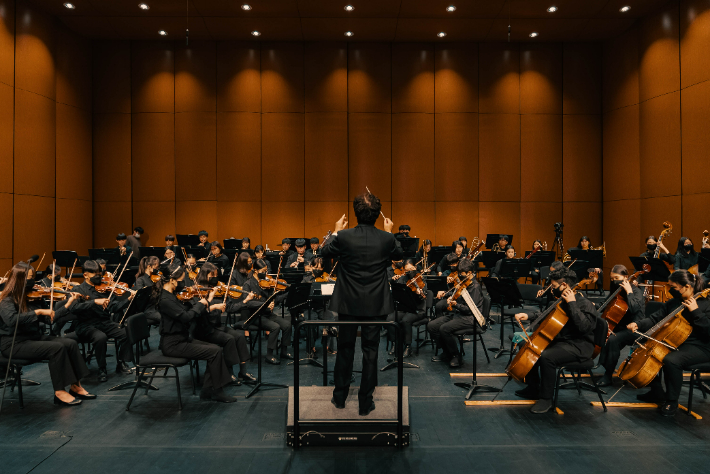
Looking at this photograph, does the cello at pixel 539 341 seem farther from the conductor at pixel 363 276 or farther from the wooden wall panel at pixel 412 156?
the wooden wall panel at pixel 412 156

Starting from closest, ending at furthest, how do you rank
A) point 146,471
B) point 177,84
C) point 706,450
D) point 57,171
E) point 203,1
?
point 146,471 → point 706,450 → point 203,1 → point 57,171 → point 177,84

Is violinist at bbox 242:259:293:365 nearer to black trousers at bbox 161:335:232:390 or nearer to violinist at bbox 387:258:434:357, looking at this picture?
black trousers at bbox 161:335:232:390

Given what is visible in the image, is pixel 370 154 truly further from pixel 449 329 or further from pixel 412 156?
pixel 449 329

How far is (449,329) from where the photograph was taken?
5984 millimetres

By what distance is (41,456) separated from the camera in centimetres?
359

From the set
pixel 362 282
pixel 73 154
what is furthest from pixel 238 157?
pixel 362 282

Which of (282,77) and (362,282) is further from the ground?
(282,77)

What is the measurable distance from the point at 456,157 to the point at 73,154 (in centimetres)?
1044

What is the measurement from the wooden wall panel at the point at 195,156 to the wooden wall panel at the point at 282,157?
1.43 meters

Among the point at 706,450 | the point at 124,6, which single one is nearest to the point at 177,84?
the point at 124,6

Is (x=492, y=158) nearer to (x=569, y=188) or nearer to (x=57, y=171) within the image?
(x=569, y=188)

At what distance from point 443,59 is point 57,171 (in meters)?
10.7

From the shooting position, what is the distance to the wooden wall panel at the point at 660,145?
10539 mm

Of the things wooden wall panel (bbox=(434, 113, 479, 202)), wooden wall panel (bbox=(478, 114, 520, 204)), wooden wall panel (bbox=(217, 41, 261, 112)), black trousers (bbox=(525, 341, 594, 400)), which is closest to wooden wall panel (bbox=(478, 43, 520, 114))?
wooden wall panel (bbox=(478, 114, 520, 204))
